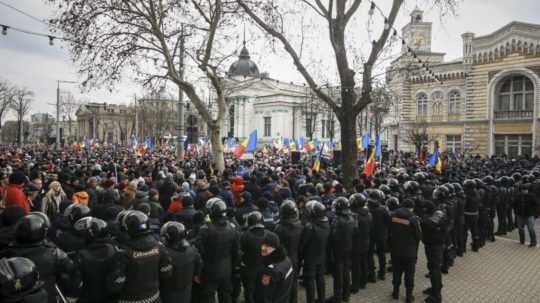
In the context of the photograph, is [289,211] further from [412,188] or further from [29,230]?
[412,188]

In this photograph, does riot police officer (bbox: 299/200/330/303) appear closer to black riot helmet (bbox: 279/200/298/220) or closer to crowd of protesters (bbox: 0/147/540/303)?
crowd of protesters (bbox: 0/147/540/303)

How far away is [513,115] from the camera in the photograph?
114 feet

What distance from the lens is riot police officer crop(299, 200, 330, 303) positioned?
615cm

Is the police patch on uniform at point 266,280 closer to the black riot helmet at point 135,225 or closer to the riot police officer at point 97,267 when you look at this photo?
the black riot helmet at point 135,225

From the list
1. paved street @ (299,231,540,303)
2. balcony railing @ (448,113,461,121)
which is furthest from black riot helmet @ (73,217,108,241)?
balcony railing @ (448,113,461,121)

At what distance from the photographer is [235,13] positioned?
16531mm

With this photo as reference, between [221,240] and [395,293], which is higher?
[221,240]

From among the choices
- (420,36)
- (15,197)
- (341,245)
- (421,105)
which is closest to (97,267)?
(341,245)

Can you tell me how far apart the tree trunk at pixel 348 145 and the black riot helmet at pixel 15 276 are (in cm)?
1011

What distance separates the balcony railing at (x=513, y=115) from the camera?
34.2m

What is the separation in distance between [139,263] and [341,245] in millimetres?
3796

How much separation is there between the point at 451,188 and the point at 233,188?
5.62 meters

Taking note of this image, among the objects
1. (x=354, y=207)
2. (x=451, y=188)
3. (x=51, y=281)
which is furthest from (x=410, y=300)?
(x=51, y=281)

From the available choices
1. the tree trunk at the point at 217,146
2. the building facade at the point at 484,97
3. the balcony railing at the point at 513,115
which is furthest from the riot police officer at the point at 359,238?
the balcony railing at the point at 513,115
